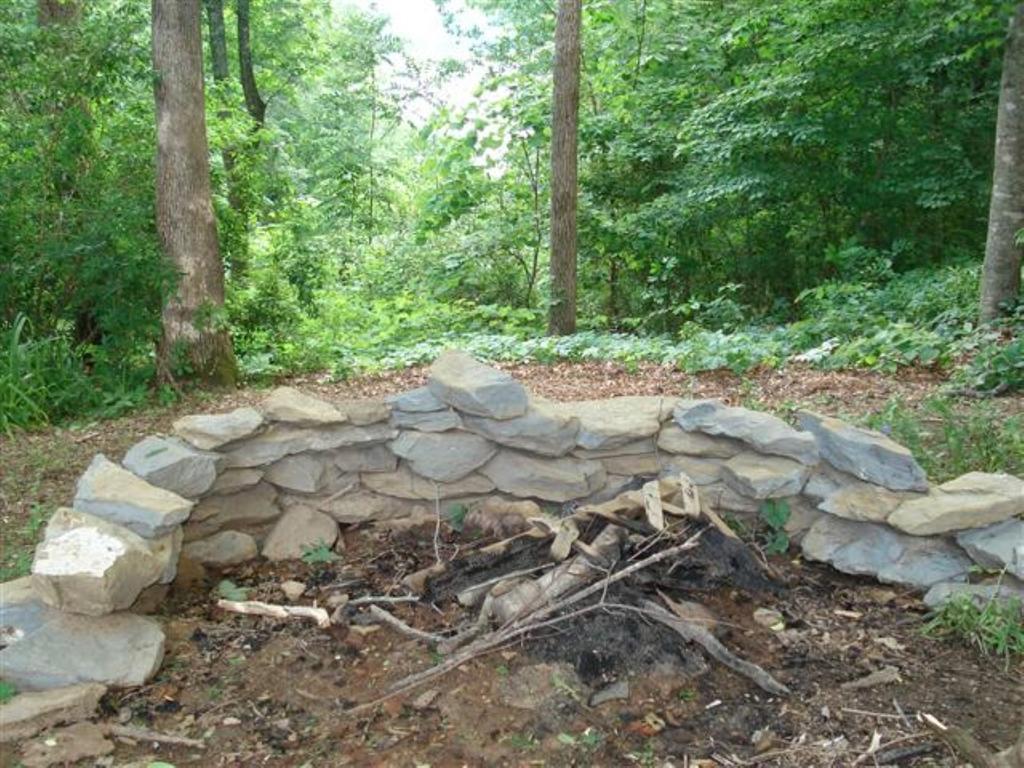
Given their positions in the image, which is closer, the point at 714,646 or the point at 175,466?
the point at 714,646

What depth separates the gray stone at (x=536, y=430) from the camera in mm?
3475

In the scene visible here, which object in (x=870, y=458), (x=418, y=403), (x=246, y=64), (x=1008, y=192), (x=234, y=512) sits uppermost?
(x=246, y=64)

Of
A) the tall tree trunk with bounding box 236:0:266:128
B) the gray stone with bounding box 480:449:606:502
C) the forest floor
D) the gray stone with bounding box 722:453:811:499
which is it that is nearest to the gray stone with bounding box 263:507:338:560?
the forest floor

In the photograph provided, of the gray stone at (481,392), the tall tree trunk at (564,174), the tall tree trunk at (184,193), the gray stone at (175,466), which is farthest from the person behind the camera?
the tall tree trunk at (564,174)

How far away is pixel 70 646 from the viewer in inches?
99.1

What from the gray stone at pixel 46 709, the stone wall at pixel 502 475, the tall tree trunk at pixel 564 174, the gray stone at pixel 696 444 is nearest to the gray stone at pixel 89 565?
the stone wall at pixel 502 475

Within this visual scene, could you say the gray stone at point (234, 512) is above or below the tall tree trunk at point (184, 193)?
below

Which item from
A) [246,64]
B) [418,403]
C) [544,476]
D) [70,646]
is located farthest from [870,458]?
[246,64]

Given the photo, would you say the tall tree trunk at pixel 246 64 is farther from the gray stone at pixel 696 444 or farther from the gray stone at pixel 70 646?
the gray stone at pixel 70 646

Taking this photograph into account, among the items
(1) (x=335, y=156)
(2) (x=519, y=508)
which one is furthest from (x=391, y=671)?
(1) (x=335, y=156)

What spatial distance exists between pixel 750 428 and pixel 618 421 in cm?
54

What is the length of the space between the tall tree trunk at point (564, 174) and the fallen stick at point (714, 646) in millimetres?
5893

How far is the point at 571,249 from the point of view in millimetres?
8523

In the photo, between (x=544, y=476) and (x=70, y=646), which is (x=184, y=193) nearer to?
(x=544, y=476)
